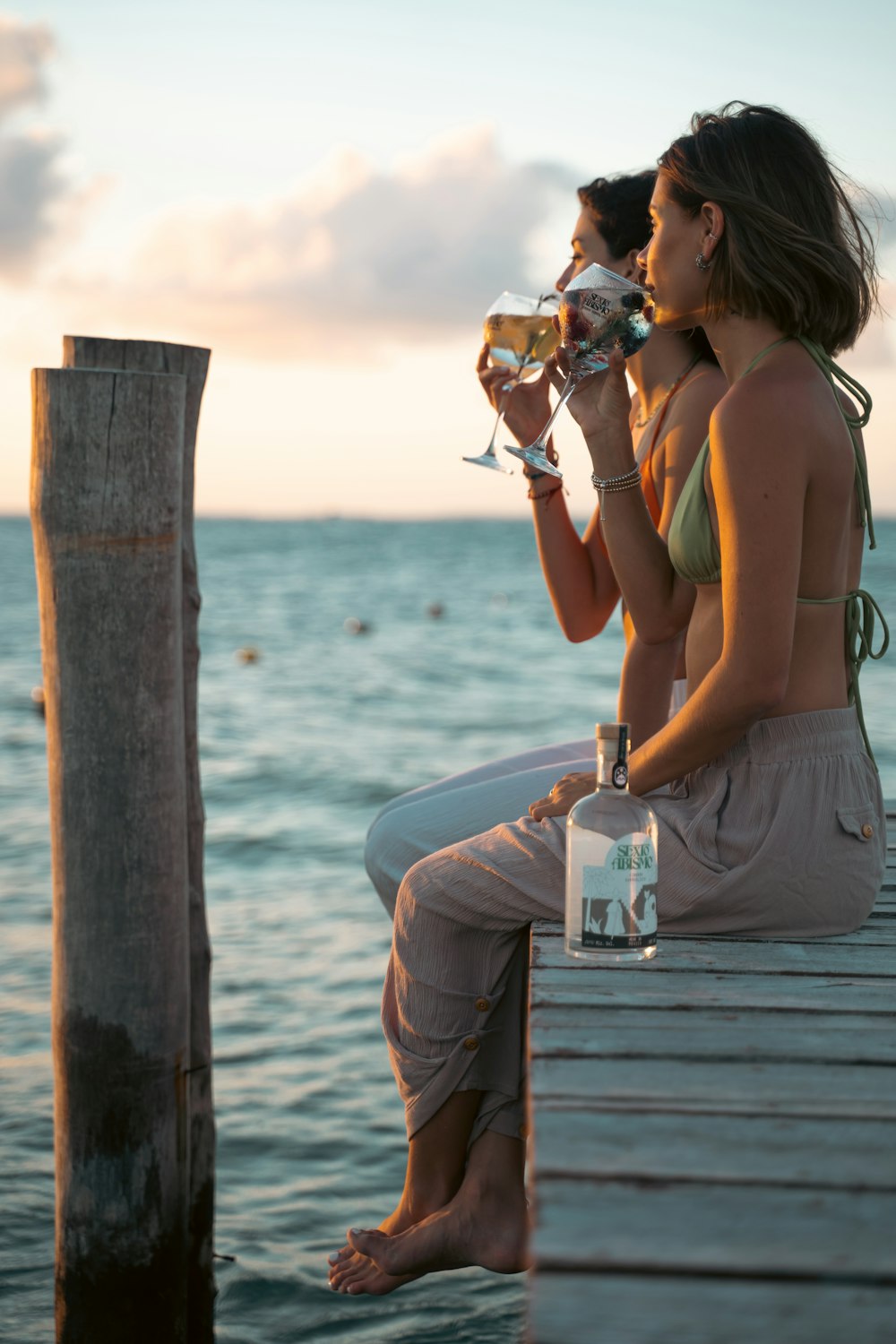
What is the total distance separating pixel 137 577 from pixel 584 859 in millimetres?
1517

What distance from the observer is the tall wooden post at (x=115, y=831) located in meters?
3.45

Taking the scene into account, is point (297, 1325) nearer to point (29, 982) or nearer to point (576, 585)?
point (576, 585)

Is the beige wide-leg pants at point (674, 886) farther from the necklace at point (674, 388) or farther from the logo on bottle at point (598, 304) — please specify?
the necklace at point (674, 388)

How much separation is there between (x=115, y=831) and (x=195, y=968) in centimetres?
70

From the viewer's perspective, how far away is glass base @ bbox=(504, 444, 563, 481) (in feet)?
10.9

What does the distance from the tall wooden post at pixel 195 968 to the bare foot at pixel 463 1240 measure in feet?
3.69

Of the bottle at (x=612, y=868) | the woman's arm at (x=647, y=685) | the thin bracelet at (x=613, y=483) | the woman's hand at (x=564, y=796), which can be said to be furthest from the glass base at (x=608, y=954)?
the thin bracelet at (x=613, y=483)

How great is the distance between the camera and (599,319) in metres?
2.95

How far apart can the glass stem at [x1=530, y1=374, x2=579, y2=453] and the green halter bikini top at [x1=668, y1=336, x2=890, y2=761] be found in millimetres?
405

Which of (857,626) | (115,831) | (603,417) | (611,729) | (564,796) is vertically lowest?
(115,831)

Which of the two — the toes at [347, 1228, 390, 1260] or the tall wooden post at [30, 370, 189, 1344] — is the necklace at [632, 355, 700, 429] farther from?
the toes at [347, 1228, 390, 1260]

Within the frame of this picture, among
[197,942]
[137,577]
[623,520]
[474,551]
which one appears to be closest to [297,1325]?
[197,942]

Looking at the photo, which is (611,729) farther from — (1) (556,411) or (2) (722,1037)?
(1) (556,411)

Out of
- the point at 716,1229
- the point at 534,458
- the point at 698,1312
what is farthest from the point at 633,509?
the point at 698,1312
